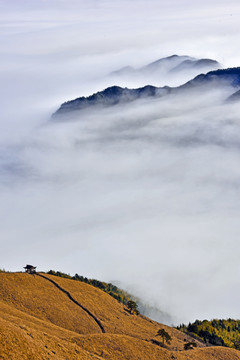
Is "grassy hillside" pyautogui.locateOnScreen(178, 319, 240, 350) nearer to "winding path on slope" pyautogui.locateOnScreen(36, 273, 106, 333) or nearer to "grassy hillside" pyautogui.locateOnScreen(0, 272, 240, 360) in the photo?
"grassy hillside" pyautogui.locateOnScreen(0, 272, 240, 360)

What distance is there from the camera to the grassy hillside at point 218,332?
126 metres

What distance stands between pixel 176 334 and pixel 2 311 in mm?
52006

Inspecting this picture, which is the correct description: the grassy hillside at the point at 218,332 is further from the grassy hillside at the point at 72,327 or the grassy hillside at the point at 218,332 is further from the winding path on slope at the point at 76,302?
the winding path on slope at the point at 76,302

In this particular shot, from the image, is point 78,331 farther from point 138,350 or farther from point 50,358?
point 50,358

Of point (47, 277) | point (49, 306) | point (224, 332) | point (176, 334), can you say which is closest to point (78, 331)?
point (49, 306)

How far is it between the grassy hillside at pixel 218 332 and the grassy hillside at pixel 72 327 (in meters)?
17.7

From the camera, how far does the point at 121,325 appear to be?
98125 millimetres

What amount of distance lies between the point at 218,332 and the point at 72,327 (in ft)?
238

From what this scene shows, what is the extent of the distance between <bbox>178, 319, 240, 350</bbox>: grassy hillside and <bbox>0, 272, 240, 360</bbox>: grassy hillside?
17.7 m

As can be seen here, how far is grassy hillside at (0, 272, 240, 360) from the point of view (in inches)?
2299

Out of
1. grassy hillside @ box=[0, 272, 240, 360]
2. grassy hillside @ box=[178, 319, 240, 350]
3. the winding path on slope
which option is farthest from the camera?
grassy hillside @ box=[178, 319, 240, 350]

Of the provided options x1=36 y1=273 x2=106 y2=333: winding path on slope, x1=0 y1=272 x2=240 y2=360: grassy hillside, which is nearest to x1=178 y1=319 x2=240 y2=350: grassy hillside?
x1=0 y1=272 x2=240 y2=360: grassy hillside

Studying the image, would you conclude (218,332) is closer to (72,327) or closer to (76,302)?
(76,302)

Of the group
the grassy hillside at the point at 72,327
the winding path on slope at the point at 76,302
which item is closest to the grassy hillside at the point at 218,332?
the grassy hillside at the point at 72,327
